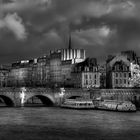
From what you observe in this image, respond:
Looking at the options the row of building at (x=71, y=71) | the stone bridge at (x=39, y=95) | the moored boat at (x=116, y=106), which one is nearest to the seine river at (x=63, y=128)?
the moored boat at (x=116, y=106)

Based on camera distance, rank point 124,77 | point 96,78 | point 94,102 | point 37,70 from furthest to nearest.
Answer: point 37,70
point 96,78
point 124,77
point 94,102

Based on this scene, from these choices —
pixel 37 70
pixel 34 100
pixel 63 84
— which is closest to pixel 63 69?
pixel 63 84

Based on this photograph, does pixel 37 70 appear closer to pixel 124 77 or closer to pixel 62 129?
pixel 124 77

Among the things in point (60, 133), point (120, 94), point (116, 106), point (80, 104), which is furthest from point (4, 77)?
point (60, 133)

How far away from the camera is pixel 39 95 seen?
97562 millimetres

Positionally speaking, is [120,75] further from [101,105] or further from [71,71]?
[101,105]

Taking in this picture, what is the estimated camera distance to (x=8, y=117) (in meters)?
64.5

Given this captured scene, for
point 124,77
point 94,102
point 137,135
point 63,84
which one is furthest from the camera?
point 63,84

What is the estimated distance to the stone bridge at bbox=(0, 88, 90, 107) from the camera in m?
90.6

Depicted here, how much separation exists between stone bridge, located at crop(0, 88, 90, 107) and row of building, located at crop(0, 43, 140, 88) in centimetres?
2469

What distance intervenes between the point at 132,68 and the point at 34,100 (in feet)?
117

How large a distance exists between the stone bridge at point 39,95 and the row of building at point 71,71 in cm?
2469

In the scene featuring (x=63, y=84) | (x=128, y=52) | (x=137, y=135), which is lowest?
(x=137, y=135)

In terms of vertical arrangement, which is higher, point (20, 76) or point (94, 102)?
point (20, 76)
